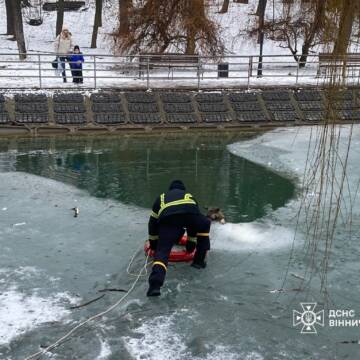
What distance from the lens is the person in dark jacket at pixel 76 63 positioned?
15949mm

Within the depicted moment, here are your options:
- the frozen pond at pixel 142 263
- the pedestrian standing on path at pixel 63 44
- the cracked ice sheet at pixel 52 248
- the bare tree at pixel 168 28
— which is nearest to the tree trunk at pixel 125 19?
the bare tree at pixel 168 28

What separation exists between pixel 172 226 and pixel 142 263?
867mm

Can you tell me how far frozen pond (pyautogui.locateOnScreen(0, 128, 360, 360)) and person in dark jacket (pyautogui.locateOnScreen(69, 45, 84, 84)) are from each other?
4.56m

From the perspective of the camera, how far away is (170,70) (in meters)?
18.2

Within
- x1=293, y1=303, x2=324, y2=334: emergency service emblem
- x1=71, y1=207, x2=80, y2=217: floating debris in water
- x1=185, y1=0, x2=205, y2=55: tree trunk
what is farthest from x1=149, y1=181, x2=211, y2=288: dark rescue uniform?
x1=185, y1=0, x2=205, y2=55: tree trunk

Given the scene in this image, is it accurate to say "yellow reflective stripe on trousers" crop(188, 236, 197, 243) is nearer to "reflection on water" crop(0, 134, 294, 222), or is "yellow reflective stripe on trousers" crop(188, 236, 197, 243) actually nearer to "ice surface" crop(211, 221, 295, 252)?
"ice surface" crop(211, 221, 295, 252)

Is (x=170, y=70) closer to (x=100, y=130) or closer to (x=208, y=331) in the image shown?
(x=100, y=130)

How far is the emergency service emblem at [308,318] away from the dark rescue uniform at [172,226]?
1403 millimetres

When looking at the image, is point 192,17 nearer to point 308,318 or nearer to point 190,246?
point 190,246

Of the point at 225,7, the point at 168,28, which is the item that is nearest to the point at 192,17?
the point at 168,28

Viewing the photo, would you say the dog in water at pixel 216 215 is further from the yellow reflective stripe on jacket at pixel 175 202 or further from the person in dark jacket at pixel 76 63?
the person in dark jacket at pixel 76 63

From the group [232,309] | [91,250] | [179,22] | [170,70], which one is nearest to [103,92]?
[170,70]

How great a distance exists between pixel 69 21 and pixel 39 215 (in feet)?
72.7

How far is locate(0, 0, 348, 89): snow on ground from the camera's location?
16531 millimetres
